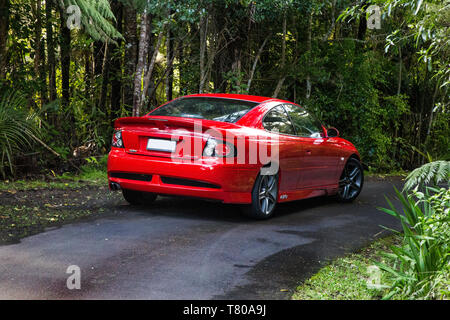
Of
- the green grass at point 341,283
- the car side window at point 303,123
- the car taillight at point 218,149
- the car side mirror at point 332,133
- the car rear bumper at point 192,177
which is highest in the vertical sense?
the car side window at point 303,123

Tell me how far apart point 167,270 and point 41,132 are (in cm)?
617

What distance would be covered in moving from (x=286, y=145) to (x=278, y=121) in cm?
36

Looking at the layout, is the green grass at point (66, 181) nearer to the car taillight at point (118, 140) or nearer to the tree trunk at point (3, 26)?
the tree trunk at point (3, 26)

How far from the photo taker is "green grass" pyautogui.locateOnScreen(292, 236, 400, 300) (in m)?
4.10

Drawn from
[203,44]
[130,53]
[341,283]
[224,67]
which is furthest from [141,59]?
[341,283]

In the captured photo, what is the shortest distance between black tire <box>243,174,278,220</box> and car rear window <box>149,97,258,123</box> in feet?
2.72

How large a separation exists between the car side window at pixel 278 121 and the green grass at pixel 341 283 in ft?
7.27

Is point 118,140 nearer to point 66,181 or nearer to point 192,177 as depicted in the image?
point 192,177

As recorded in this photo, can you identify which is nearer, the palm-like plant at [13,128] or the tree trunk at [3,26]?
the palm-like plant at [13,128]

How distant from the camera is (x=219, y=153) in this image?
6.31m

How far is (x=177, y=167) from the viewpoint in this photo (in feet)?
20.9

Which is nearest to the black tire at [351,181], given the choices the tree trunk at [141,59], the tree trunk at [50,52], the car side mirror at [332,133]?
the car side mirror at [332,133]

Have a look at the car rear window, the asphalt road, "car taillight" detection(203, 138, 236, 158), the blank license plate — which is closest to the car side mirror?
the asphalt road

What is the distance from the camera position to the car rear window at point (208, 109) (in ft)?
22.6
